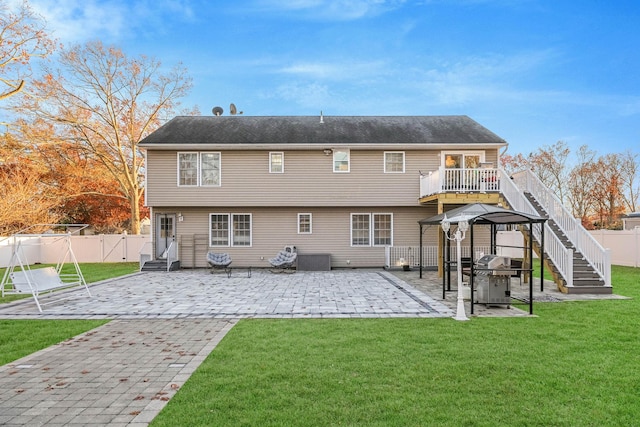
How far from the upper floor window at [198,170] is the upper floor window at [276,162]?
2.46 metres

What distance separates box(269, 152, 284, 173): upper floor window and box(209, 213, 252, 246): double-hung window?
2.54 meters

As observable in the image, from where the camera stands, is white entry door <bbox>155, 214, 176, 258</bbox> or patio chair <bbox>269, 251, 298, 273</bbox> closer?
patio chair <bbox>269, 251, 298, 273</bbox>

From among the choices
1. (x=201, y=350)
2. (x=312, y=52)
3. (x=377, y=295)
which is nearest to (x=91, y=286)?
(x=201, y=350)

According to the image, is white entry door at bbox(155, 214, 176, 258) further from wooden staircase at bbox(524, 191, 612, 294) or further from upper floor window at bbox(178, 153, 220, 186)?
wooden staircase at bbox(524, 191, 612, 294)

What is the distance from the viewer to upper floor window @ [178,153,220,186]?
1611cm

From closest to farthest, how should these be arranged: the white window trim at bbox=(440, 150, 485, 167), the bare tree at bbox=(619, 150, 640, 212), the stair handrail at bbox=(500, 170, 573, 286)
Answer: the stair handrail at bbox=(500, 170, 573, 286) → the white window trim at bbox=(440, 150, 485, 167) → the bare tree at bbox=(619, 150, 640, 212)

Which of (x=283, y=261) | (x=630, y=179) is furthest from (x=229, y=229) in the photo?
(x=630, y=179)

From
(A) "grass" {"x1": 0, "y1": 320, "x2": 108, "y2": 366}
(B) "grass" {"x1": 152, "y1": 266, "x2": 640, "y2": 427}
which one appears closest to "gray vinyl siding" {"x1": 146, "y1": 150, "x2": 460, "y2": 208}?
(A) "grass" {"x1": 0, "y1": 320, "x2": 108, "y2": 366}

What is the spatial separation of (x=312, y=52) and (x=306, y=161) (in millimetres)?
15243

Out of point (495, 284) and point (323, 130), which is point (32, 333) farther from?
point (323, 130)

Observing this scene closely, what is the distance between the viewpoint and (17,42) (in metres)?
17.7

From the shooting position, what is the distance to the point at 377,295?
9695 mm

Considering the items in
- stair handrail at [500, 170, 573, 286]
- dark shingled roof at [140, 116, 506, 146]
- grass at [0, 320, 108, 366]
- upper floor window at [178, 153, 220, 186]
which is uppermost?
dark shingled roof at [140, 116, 506, 146]

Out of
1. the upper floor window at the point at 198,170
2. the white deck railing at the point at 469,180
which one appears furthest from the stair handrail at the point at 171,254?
the white deck railing at the point at 469,180
